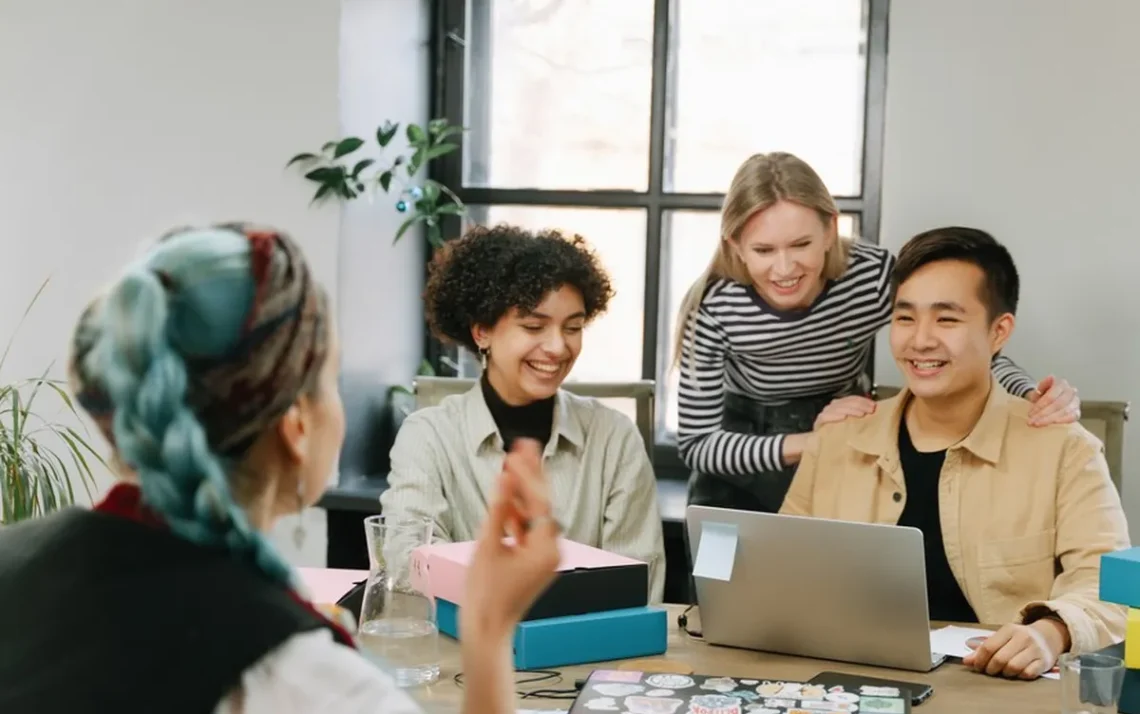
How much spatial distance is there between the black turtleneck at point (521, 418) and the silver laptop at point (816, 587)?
701mm

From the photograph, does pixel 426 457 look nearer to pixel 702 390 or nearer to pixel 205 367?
pixel 702 390

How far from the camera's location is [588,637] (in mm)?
1778

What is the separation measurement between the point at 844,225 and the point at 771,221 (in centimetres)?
92

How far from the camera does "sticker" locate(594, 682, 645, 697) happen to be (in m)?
1.61

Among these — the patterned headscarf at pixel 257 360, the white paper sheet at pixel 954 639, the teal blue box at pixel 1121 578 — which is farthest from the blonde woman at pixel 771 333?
the patterned headscarf at pixel 257 360

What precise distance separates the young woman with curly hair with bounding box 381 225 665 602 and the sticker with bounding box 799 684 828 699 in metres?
0.75

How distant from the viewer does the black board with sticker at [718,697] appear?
1548 mm

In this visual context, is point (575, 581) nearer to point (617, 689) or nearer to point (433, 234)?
point (617, 689)

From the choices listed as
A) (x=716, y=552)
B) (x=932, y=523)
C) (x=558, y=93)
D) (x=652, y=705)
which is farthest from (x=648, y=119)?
(x=652, y=705)

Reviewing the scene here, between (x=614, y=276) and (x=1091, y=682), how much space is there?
83.8 inches

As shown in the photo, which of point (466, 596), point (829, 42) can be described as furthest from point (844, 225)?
point (466, 596)

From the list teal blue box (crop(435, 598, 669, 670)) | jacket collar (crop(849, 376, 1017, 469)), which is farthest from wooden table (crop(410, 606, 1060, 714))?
jacket collar (crop(849, 376, 1017, 469))

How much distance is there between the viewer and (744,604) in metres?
1.82

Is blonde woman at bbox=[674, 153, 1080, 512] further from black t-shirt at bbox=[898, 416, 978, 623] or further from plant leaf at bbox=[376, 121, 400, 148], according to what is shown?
plant leaf at bbox=[376, 121, 400, 148]
